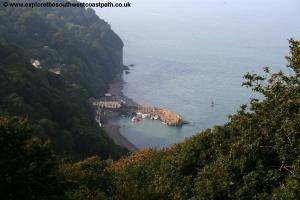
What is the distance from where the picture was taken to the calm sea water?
8019 cm

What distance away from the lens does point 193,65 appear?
407 ft

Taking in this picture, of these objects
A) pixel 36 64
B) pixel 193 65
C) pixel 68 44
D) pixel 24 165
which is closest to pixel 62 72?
pixel 36 64

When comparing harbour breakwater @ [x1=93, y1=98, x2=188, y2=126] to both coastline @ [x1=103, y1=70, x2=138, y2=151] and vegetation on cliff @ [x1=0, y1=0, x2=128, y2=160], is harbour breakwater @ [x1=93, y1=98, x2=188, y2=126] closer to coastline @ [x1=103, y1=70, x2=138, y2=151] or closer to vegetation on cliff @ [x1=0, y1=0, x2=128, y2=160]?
coastline @ [x1=103, y1=70, x2=138, y2=151]

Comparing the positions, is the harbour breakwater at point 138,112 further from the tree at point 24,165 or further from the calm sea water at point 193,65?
the tree at point 24,165

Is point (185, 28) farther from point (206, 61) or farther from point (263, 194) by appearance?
point (263, 194)

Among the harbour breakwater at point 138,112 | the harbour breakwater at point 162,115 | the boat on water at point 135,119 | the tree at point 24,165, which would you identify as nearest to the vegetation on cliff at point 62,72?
the harbour breakwater at point 138,112

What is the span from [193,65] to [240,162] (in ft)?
352

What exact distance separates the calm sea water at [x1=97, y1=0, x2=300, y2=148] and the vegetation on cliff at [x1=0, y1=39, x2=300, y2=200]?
4776cm

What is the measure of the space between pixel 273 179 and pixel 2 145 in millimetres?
8935

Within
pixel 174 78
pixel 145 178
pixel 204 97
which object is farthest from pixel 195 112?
pixel 145 178

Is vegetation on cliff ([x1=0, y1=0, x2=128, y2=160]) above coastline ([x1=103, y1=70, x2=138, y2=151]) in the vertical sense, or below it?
above

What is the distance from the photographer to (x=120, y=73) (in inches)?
4466

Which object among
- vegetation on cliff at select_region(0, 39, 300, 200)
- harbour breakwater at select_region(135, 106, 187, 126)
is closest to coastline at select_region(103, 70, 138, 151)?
harbour breakwater at select_region(135, 106, 187, 126)

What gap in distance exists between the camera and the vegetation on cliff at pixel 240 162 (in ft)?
Result: 51.9
